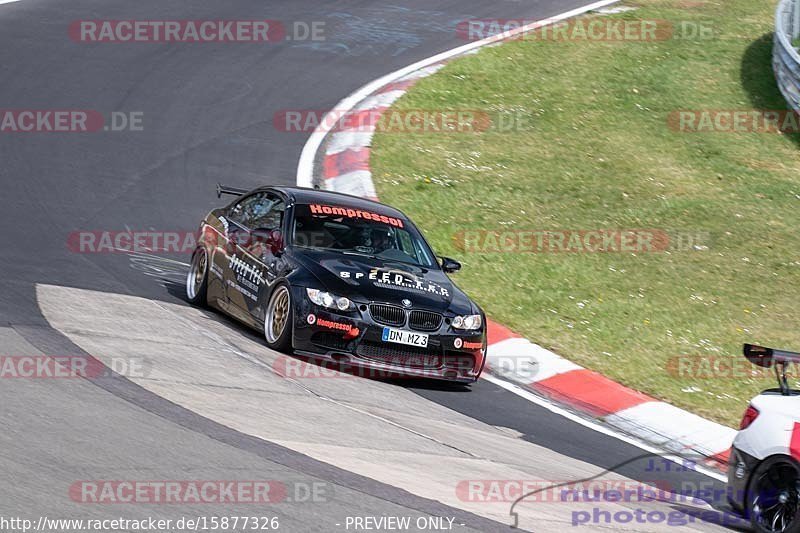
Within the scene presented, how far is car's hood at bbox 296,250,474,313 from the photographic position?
411 inches

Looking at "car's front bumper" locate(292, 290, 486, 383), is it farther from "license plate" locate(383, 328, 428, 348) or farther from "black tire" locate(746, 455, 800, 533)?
"black tire" locate(746, 455, 800, 533)

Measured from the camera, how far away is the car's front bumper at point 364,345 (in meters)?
10.2

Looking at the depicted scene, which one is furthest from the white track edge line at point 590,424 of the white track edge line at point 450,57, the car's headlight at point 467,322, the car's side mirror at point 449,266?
the car's side mirror at point 449,266

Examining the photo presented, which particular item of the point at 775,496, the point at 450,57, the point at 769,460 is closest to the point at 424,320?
the point at 769,460

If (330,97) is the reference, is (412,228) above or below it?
below

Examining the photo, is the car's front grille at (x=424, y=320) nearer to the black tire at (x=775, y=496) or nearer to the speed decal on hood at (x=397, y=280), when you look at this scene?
the speed decal on hood at (x=397, y=280)

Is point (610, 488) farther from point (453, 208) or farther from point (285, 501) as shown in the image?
point (453, 208)

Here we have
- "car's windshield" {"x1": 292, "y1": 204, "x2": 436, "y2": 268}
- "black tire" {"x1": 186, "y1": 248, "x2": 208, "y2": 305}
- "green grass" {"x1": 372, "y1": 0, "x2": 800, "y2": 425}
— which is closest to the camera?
"car's windshield" {"x1": 292, "y1": 204, "x2": 436, "y2": 268}

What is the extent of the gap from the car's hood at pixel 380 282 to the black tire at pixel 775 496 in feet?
12.0

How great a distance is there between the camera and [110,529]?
5930 mm

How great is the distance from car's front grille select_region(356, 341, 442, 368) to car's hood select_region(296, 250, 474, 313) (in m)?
0.40

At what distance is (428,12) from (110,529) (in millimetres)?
20826

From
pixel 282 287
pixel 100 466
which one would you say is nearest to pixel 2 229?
pixel 282 287

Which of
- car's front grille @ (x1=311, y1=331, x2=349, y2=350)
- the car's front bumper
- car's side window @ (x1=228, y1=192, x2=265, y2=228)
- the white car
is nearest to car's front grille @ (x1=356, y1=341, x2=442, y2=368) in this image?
the car's front bumper
